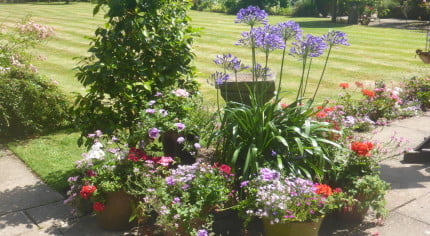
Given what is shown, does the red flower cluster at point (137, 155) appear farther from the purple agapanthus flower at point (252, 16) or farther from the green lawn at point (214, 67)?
the purple agapanthus flower at point (252, 16)

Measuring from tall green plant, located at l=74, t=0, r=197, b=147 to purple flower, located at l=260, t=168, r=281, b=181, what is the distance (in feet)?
5.41

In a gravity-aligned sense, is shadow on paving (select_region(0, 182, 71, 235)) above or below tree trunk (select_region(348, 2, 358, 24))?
below

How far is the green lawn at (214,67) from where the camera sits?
6.39 metres

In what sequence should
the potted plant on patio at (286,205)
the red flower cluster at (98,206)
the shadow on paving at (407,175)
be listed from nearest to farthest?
the potted plant on patio at (286,205)
the red flower cluster at (98,206)
the shadow on paving at (407,175)

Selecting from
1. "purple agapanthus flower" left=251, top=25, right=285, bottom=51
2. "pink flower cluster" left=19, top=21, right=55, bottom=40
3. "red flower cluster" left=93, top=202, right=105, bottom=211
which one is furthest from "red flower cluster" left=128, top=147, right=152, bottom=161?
"pink flower cluster" left=19, top=21, right=55, bottom=40

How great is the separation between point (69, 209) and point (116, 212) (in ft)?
2.20

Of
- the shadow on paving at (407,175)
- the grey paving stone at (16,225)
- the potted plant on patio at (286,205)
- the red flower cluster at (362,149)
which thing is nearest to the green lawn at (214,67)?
the grey paving stone at (16,225)

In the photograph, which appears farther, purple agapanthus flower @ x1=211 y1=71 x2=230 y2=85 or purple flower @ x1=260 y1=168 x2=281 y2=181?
purple agapanthus flower @ x1=211 y1=71 x2=230 y2=85

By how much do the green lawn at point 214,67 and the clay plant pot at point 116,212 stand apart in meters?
1.18

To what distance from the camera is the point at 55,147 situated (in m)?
6.71

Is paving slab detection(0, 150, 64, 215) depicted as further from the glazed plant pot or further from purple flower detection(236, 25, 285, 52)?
purple flower detection(236, 25, 285, 52)

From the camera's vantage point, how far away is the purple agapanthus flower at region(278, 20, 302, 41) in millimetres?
4840

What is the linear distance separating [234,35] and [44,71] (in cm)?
940

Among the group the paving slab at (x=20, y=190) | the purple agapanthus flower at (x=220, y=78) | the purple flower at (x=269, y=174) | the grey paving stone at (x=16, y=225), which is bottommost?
the grey paving stone at (x=16, y=225)
